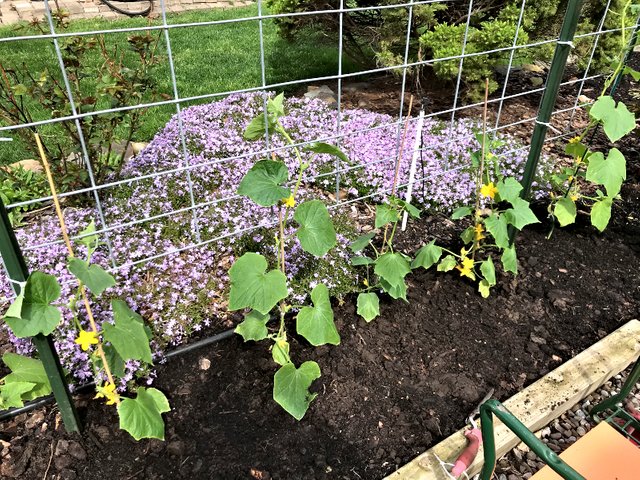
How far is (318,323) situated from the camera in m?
1.74

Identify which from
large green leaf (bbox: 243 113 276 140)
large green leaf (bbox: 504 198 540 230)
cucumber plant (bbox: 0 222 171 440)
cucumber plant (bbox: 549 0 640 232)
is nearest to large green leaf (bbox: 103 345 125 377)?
cucumber plant (bbox: 0 222 171 440)

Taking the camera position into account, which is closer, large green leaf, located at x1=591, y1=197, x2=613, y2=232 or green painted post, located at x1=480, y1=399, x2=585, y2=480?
green painted post, located at x1=480, y1=399, x2=585, y2=480

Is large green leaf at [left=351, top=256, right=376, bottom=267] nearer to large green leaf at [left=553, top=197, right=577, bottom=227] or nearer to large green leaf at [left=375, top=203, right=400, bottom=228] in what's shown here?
large green leaf at [left=375, top=203, right=400, bottom=228]

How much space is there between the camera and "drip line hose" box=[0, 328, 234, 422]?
172cm

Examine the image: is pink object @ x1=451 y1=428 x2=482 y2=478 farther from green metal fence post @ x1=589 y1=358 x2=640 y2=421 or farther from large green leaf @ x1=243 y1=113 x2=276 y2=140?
large green leaf @ x1=243 y1=113 x2=276 y2=140

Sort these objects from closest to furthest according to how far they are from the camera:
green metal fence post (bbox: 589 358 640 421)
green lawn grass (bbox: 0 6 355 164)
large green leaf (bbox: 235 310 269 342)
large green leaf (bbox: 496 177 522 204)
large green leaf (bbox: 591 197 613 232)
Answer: green metal fence post (bbox: 589 358 640 421)
large green leaf (bbox: 235 310 269 342)
large green leaf (bbox: 496 177 522 204)
large green leaf (bbox: 591 197 613 232)
green lawn grass (bbox: 0 6 355 164)

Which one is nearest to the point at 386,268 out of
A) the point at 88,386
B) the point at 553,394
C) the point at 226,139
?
the point at 553,394

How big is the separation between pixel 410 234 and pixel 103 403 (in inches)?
62.1

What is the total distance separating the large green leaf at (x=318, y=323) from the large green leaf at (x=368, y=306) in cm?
30

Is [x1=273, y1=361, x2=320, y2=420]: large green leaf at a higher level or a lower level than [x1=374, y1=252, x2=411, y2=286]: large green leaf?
lower

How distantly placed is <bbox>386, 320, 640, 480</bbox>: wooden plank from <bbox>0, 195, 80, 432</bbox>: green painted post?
3.30 feet

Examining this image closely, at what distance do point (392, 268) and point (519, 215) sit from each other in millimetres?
583

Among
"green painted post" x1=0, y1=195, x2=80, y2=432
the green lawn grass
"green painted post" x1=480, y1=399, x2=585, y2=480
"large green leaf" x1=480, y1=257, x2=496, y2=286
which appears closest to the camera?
"green painted post" x1=480, y1=399, x2=585, y2=480

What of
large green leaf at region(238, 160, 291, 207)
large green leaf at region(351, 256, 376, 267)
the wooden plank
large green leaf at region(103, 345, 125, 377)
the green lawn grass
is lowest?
the green lawn grass
